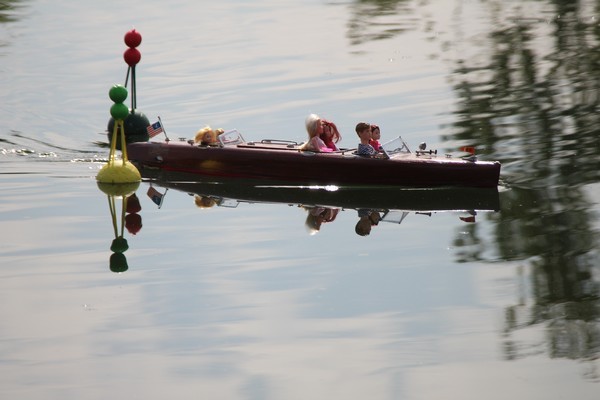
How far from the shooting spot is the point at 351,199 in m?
18.7

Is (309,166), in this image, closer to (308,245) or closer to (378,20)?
(308,245)

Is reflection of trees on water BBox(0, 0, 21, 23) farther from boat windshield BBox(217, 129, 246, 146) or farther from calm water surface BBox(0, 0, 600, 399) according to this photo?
boat windshield BBox(217, 129, 246, 146)

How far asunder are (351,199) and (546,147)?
3608mm

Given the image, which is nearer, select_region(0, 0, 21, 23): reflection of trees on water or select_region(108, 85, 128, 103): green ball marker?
select_region(108, 85, 128, 103): green ball marker

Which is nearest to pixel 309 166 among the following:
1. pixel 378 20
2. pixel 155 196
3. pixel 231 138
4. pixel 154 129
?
pixel 231 138

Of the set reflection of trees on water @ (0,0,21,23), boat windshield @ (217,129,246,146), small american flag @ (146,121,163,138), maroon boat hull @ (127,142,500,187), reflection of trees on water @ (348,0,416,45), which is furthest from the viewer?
reflection of trees on water @ (0,0,21,23)

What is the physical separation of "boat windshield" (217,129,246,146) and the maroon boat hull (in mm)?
235

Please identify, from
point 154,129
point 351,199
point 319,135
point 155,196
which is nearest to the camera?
point 351,199

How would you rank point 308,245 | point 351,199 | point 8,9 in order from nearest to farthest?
point 308,245 → point 351,199 → point 8,9

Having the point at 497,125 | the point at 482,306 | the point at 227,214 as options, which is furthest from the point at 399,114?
the point at 482,306

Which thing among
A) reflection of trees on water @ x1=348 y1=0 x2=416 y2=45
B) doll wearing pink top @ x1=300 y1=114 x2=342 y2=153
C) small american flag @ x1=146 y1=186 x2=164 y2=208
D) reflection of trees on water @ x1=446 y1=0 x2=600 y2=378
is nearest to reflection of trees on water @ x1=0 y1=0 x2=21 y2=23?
reflection of trees on water @ x1=348 y1=0 x2=416 y2=45

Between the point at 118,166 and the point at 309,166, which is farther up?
the point at 118,166

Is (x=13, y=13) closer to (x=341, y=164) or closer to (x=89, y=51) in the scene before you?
(x=89, y=51)

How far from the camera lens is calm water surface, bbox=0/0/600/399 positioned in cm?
1190
